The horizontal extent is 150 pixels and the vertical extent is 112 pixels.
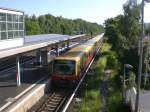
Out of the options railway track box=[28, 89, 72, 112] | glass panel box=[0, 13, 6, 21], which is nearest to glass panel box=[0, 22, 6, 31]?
glass panel box=[0, 13, 6, 21]

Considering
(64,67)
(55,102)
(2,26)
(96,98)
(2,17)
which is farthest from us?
(2,17)

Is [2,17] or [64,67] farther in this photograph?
[2,17]

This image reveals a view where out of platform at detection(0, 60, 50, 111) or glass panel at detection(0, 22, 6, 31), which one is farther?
glass panel at detection(0, 22, 6, 31)

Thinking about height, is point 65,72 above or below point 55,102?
above

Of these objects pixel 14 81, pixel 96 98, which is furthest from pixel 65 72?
pixel 14 81

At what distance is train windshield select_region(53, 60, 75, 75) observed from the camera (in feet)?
81.6

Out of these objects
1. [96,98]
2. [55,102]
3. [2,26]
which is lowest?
[55,102]

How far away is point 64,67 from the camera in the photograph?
2494 centimetres

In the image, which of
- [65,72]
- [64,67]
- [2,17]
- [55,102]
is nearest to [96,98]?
[55,102]

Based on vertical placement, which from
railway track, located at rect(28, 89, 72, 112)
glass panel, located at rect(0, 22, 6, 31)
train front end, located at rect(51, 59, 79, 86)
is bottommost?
railway track, located at rect(28, 89, 72, 112)

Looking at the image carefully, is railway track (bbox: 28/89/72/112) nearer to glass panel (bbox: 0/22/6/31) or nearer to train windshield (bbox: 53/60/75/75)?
train windshield (bbox: 53/60/75/75)

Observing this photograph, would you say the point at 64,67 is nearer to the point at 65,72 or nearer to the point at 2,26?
the point at 65,72

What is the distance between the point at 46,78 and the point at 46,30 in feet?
271

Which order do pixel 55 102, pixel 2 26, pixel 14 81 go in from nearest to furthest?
pixel 55 102 < pixel 14 81 < pixel 2 26
